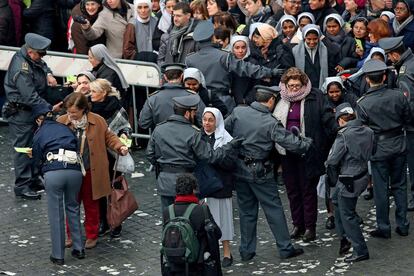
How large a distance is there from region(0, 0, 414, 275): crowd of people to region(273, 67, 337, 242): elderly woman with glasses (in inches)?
0.5

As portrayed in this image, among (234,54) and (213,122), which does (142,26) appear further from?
(213,122)

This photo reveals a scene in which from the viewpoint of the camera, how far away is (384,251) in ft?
45.2

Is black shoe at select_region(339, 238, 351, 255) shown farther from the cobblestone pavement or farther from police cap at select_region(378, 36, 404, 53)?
police cap at select_region(378, 36, 404, 53)

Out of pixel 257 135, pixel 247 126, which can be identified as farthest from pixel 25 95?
pixel 257 135

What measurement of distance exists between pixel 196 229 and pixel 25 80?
467 centimetres

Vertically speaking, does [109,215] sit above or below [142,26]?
below

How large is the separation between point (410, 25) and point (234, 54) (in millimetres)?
2760

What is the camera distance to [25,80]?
624 inches

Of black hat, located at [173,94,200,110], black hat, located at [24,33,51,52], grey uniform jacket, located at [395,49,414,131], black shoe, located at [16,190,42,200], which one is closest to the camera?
black hat, located at [173,94,200,110]

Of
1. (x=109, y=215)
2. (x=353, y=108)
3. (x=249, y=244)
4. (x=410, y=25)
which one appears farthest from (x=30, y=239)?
(x=410, y=25)

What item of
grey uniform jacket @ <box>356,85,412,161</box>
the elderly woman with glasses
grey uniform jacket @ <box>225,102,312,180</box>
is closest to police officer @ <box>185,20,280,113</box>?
the elderly woman with glasses

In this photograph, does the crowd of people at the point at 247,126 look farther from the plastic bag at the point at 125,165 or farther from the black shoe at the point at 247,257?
the plastic bag at the point at 125,165

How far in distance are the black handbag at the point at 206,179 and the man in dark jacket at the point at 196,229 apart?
124 cm

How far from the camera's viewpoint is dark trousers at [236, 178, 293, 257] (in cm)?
1366
